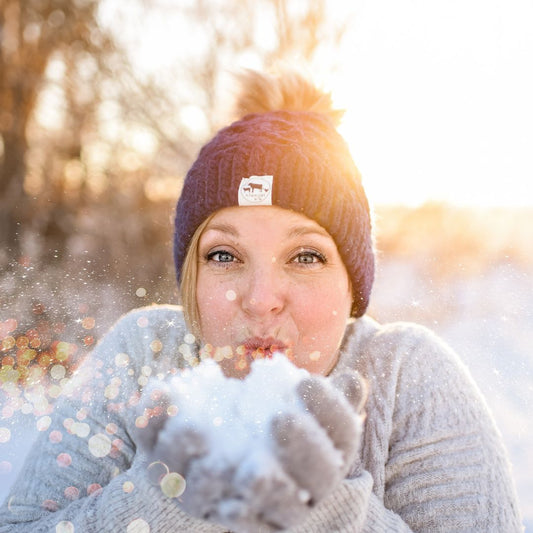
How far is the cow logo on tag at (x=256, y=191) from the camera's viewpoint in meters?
1.29

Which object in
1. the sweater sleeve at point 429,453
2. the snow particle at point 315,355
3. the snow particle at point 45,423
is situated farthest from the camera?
the snow particle at point 45,423

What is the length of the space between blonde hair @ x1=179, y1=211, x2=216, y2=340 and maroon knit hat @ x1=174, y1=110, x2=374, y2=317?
5 centimetres

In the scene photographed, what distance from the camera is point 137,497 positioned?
92 centimetres

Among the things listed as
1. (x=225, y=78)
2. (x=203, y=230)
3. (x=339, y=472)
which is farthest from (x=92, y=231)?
(x=339, y=472)

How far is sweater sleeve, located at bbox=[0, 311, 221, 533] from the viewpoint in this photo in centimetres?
92

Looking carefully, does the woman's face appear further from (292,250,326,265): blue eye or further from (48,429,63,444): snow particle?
(48,429,63,444): snow particle

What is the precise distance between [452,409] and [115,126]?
19.4 feet

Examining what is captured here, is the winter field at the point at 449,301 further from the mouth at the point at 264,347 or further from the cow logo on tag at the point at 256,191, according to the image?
the mouth at the point at 264,347

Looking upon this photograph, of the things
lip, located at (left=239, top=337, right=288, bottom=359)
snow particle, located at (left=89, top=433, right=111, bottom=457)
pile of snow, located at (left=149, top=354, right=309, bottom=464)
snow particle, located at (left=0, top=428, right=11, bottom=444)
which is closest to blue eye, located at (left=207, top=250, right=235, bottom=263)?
lip, located at (left=239, top=337, right=288, bottom=359)

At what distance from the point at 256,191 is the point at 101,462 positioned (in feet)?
2.85

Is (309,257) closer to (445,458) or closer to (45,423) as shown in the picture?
(445,458)

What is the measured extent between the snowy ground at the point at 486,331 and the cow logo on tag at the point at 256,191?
6.04 feet

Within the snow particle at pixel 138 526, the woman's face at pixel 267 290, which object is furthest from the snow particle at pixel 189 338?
the snow particle at pixel 138 526

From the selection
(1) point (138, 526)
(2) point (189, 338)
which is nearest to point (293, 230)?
(2) point (189, 338)
